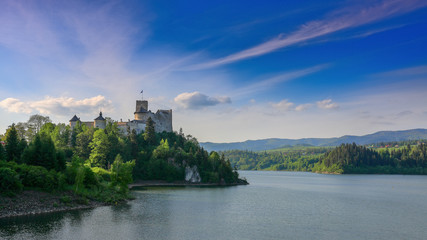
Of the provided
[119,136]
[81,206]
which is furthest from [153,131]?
[81,206]

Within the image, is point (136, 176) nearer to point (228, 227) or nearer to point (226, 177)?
point (226, 177)

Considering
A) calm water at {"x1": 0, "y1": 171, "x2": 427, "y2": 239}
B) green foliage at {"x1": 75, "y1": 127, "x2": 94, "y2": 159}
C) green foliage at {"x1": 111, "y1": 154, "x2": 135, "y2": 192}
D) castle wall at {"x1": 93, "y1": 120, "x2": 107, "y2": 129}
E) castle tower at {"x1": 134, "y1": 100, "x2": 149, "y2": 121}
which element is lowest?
calm water at {"x1": 0, "y1": 171, "x2": 427, "y2": 239}

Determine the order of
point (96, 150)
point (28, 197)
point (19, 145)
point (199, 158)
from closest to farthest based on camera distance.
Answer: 1. point (28, 197)
2. point (19, 145)
3. point (96, 150)
4. point (199, 158)

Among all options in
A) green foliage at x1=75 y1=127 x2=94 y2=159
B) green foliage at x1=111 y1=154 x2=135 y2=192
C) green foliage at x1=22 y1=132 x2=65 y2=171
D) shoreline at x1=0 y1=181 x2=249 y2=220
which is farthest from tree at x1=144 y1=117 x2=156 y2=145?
shoreline at x1=0 y1=181 x2=249 y2=220

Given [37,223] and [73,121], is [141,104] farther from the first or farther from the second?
[37,223]

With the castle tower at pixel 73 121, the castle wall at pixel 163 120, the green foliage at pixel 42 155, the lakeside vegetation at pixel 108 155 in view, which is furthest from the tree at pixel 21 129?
the green foliage at pixel 42 155

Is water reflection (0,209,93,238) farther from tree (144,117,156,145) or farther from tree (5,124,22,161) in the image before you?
tree (144,117,156,145)

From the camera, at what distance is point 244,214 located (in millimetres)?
52125

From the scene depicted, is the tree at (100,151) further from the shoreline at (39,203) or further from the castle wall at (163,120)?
the shoreline at (39,203)

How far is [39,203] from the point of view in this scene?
47.2 metres

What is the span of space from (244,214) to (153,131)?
6928 centimetres

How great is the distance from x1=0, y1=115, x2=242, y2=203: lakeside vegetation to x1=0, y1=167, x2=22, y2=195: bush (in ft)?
29.1

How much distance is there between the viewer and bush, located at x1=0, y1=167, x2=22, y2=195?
149 feet

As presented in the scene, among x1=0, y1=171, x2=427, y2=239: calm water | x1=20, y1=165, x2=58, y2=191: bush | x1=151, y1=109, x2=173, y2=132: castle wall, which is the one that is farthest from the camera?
x1=151, y1=109, x2=173, y2=132: castle wall
